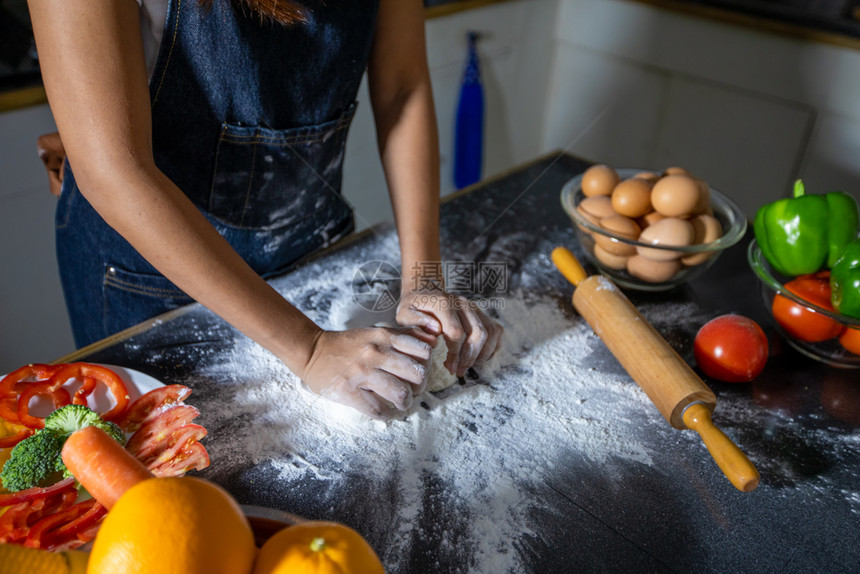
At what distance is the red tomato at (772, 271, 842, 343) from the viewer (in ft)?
2.90

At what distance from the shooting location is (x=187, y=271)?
2.59 feet

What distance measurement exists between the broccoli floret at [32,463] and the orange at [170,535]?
307 millimetres

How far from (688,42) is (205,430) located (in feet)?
7.42

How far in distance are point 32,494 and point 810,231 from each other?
103 centimetres

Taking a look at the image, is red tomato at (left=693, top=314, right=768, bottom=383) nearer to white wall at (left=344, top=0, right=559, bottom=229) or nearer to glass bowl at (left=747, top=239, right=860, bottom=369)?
glass bowl at (left=747, top=239, right=860, bottom=369)

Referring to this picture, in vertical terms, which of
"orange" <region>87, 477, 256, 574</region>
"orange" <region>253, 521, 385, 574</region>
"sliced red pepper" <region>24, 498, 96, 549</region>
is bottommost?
"sliced red pepper" <region>24, 498, 96, 549</region>

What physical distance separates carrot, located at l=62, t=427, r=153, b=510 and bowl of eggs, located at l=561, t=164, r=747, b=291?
759 mm

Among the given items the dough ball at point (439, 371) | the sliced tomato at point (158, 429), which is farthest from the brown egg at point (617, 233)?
the sliced tomato at point (158, 429)

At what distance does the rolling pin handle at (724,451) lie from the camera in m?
0.66

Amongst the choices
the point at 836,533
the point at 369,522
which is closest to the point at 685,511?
the point at 836,533

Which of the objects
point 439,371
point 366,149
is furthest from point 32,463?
point 366,149

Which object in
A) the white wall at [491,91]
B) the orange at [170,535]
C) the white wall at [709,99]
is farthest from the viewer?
the white wall at [491,91]

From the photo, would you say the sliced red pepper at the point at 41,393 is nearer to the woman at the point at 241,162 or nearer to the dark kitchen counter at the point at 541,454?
the dark kitchen counter at the point at 541,454

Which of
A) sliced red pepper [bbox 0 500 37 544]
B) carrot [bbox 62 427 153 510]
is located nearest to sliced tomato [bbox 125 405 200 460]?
sliced red pepper [bbox 0 500 37 544]
